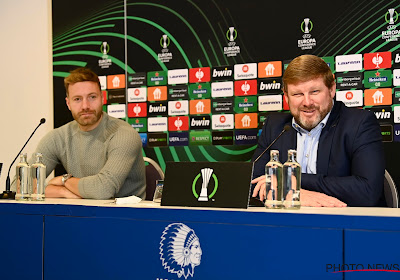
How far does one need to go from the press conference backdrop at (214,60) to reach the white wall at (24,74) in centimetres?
11

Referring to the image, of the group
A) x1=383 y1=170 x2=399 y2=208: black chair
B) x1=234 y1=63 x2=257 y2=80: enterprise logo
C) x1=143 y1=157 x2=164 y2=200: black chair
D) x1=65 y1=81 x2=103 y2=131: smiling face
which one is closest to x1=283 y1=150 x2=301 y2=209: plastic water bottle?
x1=383 y1=170 x2=399 y2=208: black chair

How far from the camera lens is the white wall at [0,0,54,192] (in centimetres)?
436

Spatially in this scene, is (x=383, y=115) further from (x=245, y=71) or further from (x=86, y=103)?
(x=86, y=103)

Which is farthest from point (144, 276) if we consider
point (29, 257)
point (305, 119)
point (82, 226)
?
point (305, 119)

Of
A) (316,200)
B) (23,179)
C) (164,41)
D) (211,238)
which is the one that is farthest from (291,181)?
(164,41)

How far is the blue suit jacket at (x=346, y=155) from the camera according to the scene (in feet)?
7.32

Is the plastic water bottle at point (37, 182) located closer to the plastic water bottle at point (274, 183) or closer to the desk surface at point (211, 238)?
the desk surface at point (211, 238)

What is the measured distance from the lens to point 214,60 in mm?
3746

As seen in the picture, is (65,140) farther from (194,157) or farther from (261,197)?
(261,197)

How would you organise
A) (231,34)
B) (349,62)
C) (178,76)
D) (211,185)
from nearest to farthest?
(211,185) → (349,62) → (231,34) → (178,76)

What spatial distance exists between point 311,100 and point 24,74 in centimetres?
273

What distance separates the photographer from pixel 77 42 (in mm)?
4301

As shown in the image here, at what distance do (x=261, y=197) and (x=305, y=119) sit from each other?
650 millimetres

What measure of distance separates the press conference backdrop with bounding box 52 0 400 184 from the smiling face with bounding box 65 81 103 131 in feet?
2.34
